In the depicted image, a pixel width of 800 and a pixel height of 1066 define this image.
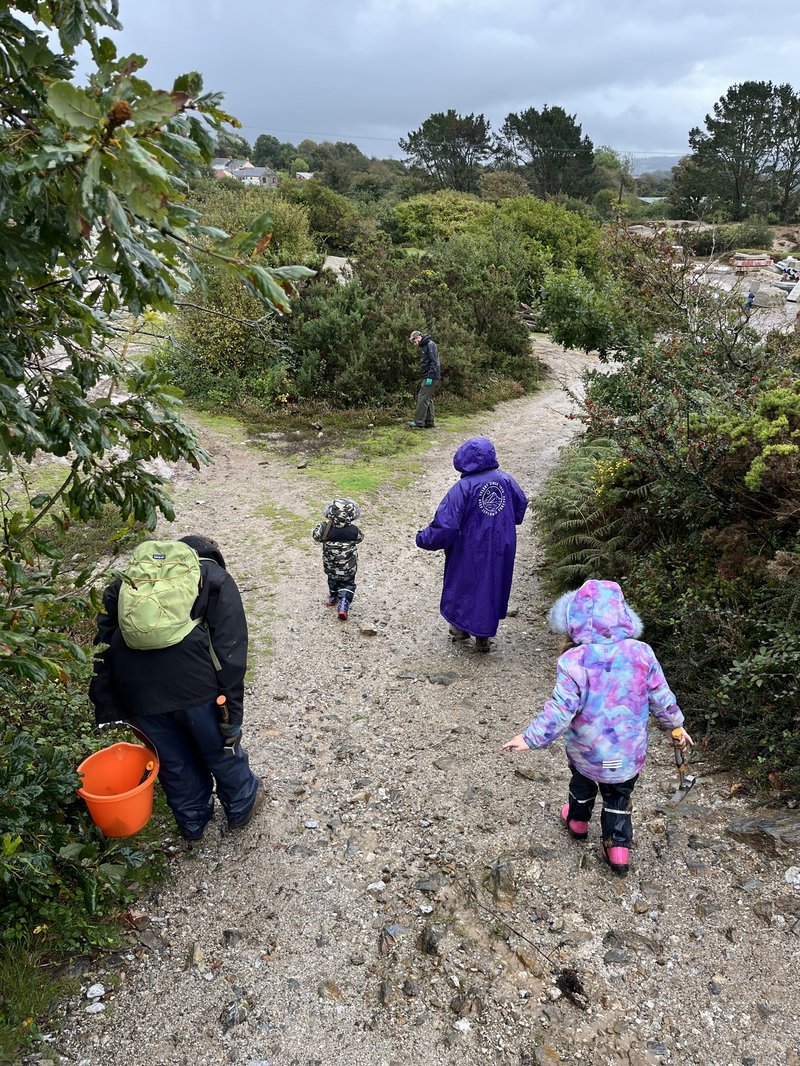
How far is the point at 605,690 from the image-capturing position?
331 centimetres

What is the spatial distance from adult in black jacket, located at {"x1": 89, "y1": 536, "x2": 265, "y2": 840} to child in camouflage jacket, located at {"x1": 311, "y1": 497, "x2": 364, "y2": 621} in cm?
272

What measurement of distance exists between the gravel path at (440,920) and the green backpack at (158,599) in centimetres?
143

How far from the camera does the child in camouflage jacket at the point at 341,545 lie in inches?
248

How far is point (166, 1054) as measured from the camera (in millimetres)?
2805

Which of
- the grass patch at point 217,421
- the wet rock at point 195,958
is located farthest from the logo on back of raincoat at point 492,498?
the grass patch at point 217,421

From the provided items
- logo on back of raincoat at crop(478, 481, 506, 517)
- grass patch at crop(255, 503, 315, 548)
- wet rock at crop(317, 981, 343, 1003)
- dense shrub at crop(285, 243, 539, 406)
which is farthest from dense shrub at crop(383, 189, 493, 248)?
wet rock at crop(317, 981, 343, 1003)

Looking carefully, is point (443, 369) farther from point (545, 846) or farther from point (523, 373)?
point (545, 846)

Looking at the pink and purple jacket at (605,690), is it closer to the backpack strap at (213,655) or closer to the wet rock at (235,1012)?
the backpack strap at (213,655)

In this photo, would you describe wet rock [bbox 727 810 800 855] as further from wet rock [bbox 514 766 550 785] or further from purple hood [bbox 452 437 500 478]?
purple hood [bbox 452 437 500 478]

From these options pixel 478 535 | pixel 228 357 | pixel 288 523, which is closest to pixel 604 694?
pixel 478 535

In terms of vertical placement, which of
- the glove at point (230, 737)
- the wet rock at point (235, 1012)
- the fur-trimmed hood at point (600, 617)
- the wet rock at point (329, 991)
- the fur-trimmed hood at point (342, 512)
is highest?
the fur-trimmed hood at point (600, 617)

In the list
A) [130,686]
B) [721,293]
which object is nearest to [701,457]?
[721,293]

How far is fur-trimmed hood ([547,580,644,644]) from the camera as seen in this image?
3.30m

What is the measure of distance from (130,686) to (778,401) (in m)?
4.59
